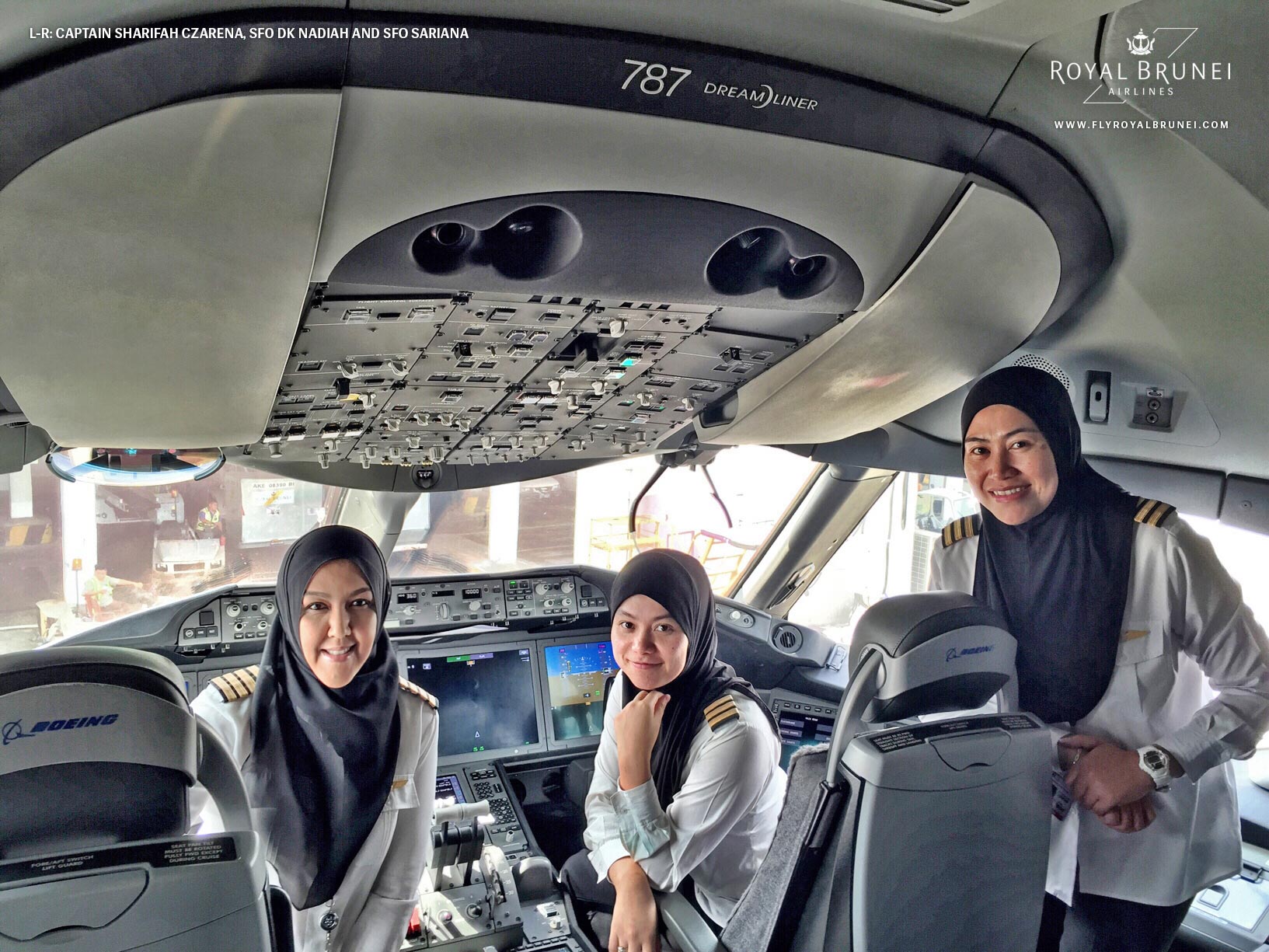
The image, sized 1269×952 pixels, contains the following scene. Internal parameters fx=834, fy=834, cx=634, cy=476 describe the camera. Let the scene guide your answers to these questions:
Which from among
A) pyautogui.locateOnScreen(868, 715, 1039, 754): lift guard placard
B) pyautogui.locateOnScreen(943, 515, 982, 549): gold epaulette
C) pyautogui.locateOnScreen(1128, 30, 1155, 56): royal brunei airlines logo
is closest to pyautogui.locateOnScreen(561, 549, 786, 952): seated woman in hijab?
pyautogui.locateOnScreen(943, 515, 982, 549): gold epaulette

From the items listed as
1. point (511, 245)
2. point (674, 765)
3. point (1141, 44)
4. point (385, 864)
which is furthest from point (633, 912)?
point (1141, 44)

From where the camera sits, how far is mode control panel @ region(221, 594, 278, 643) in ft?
10.7

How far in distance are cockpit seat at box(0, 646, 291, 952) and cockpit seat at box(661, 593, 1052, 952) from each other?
0.87 m

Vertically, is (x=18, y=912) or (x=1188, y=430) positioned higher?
(x=1188, y=430)

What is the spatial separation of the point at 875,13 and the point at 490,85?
42 cm

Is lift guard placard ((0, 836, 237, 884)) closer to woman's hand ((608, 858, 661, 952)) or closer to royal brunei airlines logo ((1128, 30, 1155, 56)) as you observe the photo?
woman's hand ((608, 858, 661, 952))

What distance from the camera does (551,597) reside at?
385 centimetres

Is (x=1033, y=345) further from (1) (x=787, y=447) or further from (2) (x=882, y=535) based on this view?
(2) (x=882, y=535)

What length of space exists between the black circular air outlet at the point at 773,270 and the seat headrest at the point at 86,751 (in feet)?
3.21

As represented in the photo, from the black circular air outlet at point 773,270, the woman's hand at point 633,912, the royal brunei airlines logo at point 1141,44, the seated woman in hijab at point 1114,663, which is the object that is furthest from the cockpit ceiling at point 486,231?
the woman's hand at point 633,912

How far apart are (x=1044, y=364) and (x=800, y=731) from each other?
7.51ft

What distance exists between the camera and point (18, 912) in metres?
0.85

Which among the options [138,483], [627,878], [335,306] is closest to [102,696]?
[335,306]

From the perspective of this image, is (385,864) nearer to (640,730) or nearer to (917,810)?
(640,730)
